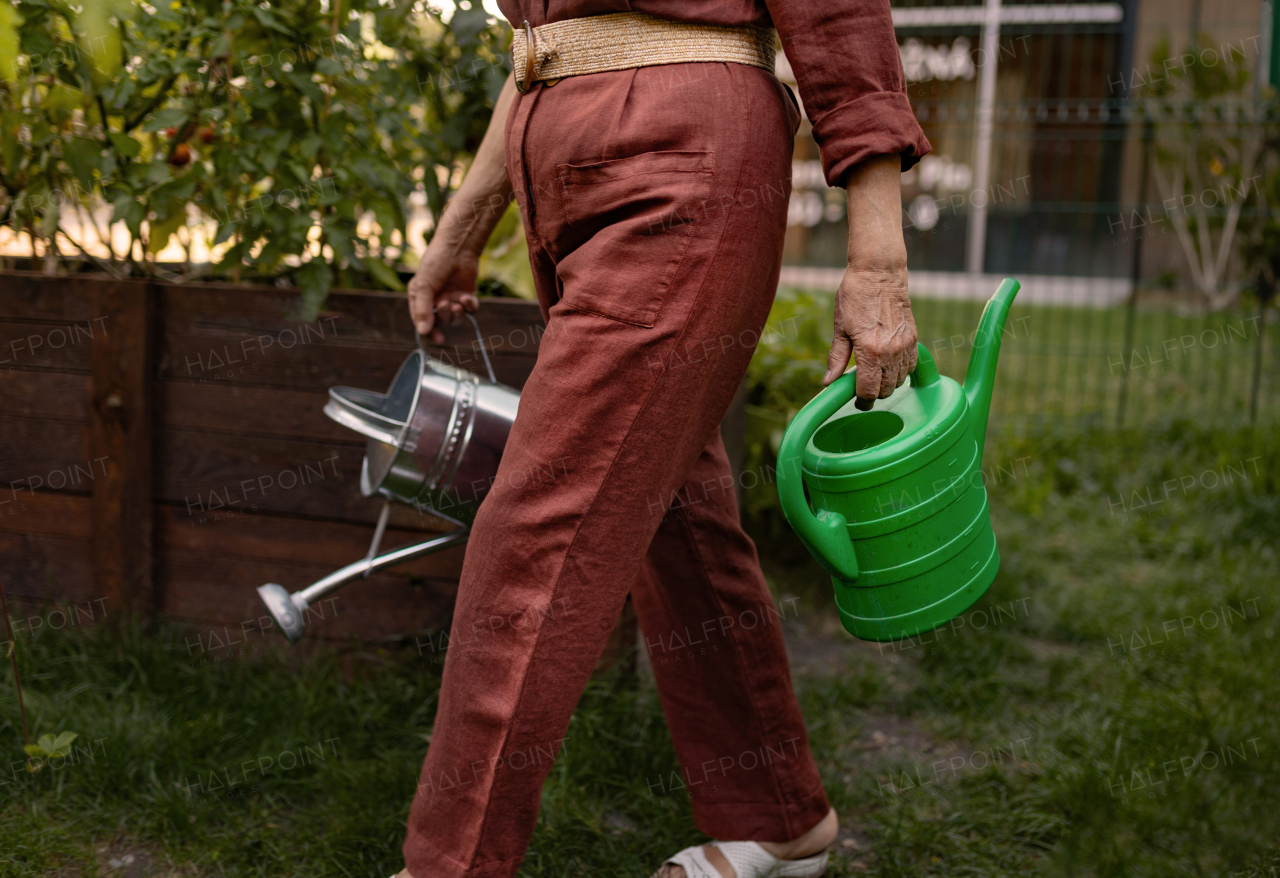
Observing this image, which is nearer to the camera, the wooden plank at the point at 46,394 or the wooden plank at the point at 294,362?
the wooden plank at the point at 294,362

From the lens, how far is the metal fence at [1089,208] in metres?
5.41

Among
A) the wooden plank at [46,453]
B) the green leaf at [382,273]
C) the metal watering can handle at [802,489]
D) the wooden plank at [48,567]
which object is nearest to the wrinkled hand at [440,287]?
the green leaf at [382,273]

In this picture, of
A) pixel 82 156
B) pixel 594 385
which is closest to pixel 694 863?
pixel 594 385

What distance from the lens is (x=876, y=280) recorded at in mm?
1207

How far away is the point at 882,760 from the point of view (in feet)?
6.87

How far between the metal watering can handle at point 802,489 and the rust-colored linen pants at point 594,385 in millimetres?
114

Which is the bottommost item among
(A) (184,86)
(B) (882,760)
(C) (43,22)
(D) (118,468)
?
(B) (882,760)

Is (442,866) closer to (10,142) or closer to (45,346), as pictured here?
(45,346)

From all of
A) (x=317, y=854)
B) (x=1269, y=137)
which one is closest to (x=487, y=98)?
(x=317, y=854)

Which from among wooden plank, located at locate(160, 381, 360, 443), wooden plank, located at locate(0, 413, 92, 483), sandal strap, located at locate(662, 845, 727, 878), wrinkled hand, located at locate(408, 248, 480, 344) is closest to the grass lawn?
sandal strap, located at locate(662, 845, 727, 878)

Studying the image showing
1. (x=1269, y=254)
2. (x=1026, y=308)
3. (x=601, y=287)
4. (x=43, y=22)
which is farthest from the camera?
(x=1026, y=308)

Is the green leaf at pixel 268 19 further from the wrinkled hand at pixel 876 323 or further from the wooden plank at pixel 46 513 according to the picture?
the wrinkled hand at pixel 876 323

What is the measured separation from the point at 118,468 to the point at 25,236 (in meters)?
0.67

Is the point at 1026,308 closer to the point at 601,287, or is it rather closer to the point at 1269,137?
the point at 1269,137
